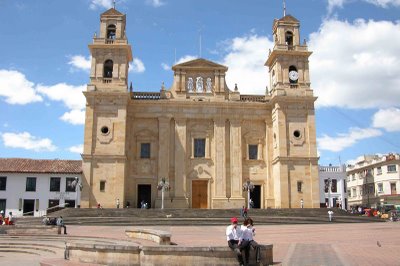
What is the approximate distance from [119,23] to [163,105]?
347 inches

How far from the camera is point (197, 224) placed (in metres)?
29.1

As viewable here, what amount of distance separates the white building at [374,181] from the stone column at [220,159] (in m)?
27.5

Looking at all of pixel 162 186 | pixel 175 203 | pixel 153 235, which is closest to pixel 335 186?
pixel 175 203

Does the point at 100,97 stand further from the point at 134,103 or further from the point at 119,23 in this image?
the point at 119,23

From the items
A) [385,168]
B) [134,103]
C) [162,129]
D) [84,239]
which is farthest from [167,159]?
[385,168]

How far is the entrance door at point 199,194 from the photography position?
40.8m

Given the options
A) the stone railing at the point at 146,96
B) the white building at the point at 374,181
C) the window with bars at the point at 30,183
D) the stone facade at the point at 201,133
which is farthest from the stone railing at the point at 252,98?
the white building at the point at 374,181

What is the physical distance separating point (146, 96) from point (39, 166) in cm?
1542

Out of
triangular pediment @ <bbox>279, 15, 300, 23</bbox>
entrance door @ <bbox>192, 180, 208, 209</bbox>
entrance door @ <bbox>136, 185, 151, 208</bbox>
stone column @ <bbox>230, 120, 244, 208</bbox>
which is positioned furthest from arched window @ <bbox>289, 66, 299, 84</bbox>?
entrance door @ <bbox>136, 185, 151, 208</bbox>

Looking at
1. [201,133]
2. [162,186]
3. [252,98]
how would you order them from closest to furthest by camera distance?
[162,186] → [201,133] → [252,98]

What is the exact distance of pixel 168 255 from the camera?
11000mm

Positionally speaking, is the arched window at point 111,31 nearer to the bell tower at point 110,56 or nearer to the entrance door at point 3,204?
the bell tower at point 110,56

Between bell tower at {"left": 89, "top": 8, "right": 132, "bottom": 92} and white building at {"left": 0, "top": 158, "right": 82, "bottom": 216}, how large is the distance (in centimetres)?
1237

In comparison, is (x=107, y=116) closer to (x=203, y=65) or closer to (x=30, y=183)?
(x=203, y=65)
